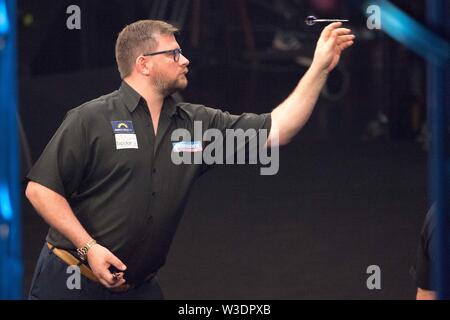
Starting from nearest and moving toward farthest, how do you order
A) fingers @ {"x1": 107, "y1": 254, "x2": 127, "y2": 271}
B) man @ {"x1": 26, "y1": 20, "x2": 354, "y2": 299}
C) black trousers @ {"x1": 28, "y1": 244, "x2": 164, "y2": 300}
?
fingers @ {"x1": 107, "y1": 254, "x2": 127, "y2": 271}
man @ {"x1": 26, "y1": 20, "x2": 354, "y2": 299}
black trousers @ {"x1": 28, "y1": 244, "x2": 164, "y2": 300}

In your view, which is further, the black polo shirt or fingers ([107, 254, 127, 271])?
the black polo shirt

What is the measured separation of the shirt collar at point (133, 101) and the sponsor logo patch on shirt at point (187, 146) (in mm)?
121

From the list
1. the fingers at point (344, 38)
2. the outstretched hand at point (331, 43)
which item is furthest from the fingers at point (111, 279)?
the fingers at point (344, 38)

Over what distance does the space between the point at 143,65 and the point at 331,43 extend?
100cm

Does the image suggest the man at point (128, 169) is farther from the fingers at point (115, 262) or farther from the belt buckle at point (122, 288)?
the fingers at point (115, 262)

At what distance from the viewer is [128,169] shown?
4355 millimetres

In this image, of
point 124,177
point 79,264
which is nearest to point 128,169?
point 124,177

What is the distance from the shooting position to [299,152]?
16.2 metres

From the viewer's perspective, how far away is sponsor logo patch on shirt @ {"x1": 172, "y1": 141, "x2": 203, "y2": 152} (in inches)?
175

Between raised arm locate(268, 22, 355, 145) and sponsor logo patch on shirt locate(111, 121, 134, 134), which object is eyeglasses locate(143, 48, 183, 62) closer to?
sponsor logo patch on shirt locate(111, 121, 134, 134)

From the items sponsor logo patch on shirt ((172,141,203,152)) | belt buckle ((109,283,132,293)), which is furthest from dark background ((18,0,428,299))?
belt buckle ((109,283,132,293))

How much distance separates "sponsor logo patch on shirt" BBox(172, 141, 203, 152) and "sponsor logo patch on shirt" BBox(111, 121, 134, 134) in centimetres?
18

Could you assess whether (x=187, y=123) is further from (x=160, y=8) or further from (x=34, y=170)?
(x=160, y=8)
